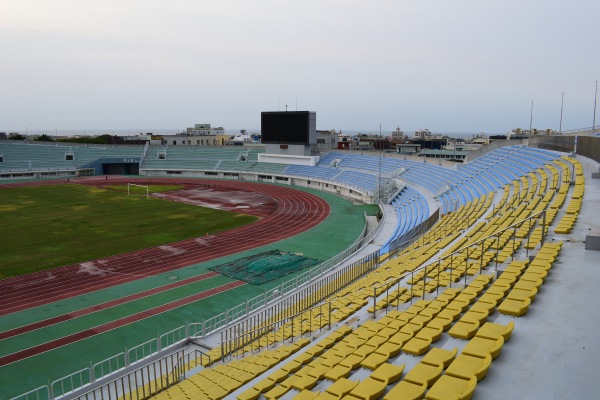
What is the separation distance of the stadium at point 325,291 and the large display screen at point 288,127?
48.6 feet

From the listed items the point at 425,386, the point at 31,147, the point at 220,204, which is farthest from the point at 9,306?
the point at 31,147

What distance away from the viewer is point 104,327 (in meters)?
15.9

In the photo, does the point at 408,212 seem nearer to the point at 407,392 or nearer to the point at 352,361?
the point at 352,361

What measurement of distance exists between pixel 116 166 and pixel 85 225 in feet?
140

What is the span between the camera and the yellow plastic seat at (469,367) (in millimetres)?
6324

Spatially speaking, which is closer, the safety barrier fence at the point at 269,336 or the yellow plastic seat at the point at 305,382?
the yellow plastic seat at the point at 305,382

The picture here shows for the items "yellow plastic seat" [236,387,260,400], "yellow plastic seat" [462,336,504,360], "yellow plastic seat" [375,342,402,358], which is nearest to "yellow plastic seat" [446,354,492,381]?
"yellow plastic seat" [462,336,504,360]

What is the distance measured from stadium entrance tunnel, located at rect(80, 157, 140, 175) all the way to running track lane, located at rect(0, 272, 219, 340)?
54.7 m

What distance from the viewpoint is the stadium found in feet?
24.9

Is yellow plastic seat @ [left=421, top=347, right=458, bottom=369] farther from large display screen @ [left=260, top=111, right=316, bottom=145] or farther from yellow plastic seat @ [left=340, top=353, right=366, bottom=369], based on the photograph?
large display screen @ [left=260, top=111, right=316, bottom=145]

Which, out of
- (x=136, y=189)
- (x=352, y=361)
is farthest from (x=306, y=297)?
(x=136, y=189)

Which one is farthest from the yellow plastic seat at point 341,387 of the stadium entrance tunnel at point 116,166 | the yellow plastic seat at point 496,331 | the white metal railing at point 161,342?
the stadium entrance tunnel at point 116,166

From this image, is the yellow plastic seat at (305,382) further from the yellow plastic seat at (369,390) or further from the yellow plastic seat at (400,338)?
the yellow plastic seat at (400,338)

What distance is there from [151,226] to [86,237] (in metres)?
4.74
